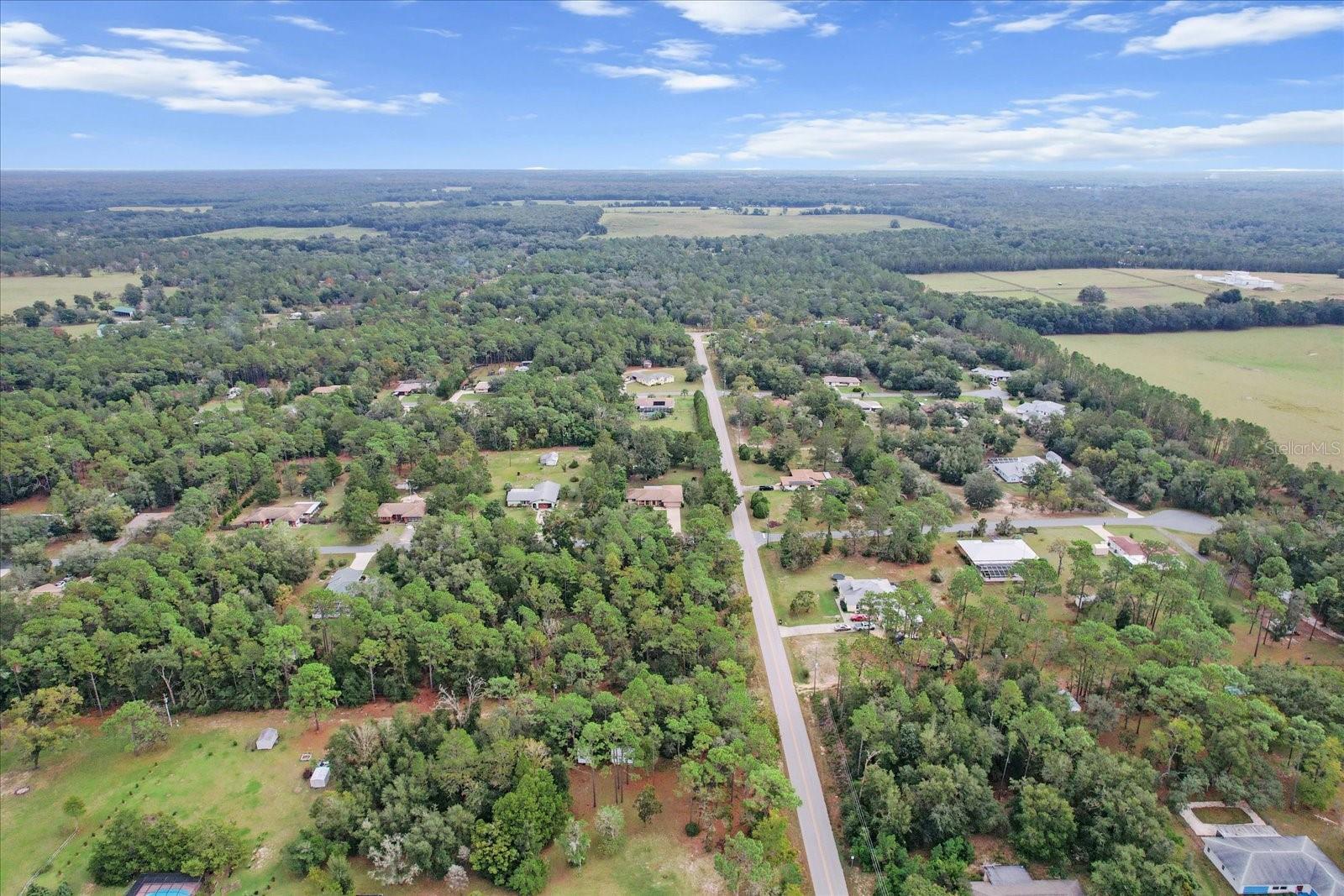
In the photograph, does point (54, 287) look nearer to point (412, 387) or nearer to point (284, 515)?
point (412, 387)

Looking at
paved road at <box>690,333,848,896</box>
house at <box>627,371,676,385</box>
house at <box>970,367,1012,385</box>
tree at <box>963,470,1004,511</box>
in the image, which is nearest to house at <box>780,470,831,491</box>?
paved road at <box>690,333,848,896</box>

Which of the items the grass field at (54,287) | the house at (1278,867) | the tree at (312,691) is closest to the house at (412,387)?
the tree at (312,691)

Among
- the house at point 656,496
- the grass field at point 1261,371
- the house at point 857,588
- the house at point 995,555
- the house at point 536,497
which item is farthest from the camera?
the grass field at point 1261,371

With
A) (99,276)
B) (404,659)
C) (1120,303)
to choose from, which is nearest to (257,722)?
(404,659)

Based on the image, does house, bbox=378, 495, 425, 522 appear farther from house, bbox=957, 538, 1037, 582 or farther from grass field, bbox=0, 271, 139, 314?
grass field, bbox=0, 271, 139, 314

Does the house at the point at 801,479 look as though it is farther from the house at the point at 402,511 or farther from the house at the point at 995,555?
the house at the point at 402,511

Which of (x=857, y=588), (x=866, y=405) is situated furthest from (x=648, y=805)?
(x=866, y=405)
